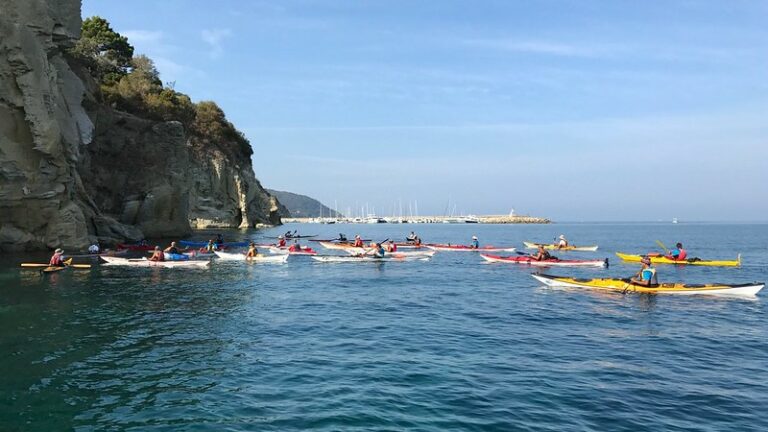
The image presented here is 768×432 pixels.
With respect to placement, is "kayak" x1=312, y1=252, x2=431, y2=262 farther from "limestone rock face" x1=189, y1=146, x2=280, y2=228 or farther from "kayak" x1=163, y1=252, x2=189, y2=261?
"limestone rock face" x1=189, y1=146, x2=280, y2=228

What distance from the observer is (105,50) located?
269 feet

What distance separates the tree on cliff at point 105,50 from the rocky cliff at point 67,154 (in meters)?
12.7

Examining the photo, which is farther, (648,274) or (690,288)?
(648,274)

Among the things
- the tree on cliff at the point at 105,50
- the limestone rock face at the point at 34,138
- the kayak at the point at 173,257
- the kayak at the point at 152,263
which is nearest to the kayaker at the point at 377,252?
the kayak at the point at 152,263

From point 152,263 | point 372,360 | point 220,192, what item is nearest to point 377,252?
point 152,263

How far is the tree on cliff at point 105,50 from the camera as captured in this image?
2702 inches

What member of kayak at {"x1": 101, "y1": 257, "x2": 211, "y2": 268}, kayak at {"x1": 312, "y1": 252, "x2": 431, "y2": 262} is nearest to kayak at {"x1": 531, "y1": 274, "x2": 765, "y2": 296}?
kayak at {"x1": 312, "y1": 252, "x2": 431, "y2": 262}

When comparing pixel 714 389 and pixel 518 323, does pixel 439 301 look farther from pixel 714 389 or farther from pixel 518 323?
pixel 714 389

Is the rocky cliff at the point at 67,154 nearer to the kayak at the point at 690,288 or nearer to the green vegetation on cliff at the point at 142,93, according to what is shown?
the green vegetation on cliff at the point at 142,93

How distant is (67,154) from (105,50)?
5141cm

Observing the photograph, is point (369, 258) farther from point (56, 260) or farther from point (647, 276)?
point (647, 276)

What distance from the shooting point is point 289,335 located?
16.2 metres

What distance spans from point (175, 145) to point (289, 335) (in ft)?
177

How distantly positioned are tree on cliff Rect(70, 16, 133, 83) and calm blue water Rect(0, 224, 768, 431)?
53.0 m
